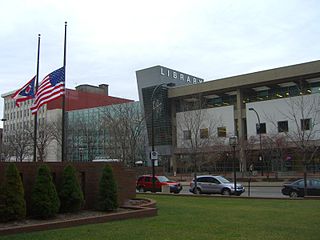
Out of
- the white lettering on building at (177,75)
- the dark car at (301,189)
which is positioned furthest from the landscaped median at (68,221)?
the white lettering on building at (177,75)

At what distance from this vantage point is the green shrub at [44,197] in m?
11.7

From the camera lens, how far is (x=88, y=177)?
48.5ft

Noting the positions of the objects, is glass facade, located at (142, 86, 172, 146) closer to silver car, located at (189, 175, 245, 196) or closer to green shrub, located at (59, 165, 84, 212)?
silver car, located at (189, 175, 245, 196)

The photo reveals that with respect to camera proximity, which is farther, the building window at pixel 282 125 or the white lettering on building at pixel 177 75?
the white lettering on building at pixel 177 75

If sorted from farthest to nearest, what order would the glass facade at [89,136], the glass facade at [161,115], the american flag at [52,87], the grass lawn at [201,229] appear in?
the glass facade at [161,115] → the glass facade at [89,136] → the american flag at [52,87] → the grass lawn at [201,229]

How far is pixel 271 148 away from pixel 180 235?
50762mm

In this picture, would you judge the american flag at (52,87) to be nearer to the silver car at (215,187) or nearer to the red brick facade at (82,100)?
the silver car at (215,187)

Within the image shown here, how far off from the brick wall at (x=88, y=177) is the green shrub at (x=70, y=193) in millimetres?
479

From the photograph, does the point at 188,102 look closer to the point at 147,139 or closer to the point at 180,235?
the point at 147,139

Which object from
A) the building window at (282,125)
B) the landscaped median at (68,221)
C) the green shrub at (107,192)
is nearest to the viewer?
Result: the landscaped median at (68,221)

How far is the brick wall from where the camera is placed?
12.7 metres

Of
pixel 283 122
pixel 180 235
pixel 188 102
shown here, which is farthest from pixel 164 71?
pixel 180 235

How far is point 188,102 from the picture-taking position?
7900 cm

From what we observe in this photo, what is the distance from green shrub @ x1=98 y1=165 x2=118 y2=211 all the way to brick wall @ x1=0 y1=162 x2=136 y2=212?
927 millimetres
